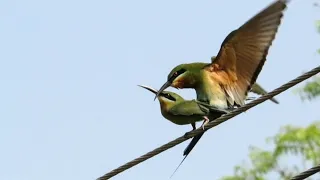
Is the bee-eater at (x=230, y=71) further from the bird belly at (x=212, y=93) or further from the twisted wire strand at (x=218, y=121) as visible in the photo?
the twisted wire strand at (x=218, y=121)

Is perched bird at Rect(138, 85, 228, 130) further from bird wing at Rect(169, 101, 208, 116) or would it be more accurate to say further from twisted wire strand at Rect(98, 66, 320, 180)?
twisted wire strand at Rect(98, 66, 320, 180)

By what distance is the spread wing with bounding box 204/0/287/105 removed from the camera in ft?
13.7

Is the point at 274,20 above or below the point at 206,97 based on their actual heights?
above

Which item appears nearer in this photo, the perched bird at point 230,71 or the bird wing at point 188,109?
the perched bird at point 230,71

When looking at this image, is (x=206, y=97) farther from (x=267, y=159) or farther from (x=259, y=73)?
(x=267, y=159)

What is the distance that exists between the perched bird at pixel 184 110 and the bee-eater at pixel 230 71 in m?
0.04

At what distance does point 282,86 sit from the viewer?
3549mm

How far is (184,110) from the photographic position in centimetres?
458

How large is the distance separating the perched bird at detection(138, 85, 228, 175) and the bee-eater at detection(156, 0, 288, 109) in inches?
1.6

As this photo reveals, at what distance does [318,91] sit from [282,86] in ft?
20.0

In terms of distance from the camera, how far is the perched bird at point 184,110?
15.0 ft

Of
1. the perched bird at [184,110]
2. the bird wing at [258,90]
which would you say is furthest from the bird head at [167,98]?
the bird wing at [258,90]

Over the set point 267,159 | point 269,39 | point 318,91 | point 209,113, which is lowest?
point 267,159

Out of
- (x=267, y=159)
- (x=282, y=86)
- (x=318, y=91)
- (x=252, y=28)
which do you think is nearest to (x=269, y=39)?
(x=252, y=28)
